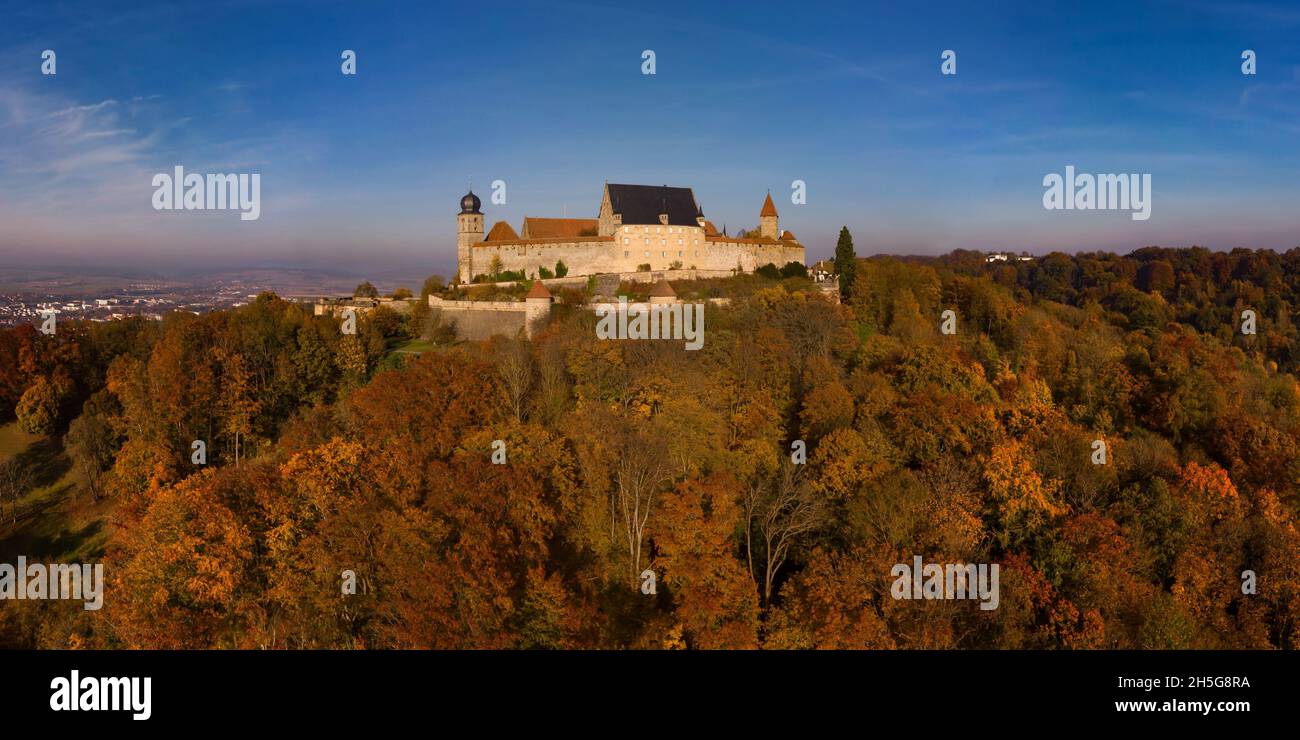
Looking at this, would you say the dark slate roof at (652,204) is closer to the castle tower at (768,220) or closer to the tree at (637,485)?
the castle tower at (768,220)

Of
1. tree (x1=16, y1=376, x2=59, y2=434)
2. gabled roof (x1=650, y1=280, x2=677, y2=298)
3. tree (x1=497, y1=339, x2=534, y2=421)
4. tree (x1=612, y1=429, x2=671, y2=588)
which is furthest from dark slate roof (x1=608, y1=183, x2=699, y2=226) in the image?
tree (x1=16, y1=376, x2=59, y2=434)

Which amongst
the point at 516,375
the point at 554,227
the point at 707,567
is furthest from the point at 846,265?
the point at 707,567

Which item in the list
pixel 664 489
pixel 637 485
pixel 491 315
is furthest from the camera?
pixel 491 315

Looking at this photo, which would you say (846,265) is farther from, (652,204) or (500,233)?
(500,233)

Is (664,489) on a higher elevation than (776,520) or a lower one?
higher

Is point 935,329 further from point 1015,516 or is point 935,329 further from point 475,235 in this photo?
point 475,235

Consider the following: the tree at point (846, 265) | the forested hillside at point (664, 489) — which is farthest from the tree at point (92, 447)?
the tree at point (846, 265)

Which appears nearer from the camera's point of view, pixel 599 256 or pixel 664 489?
pixel 664 489

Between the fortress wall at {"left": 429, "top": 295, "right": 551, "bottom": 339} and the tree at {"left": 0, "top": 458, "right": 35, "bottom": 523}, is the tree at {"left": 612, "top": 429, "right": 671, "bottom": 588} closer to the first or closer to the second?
the fortress wall at {"left": 429, "top": 295, "right": 551, "bottom": 339}
